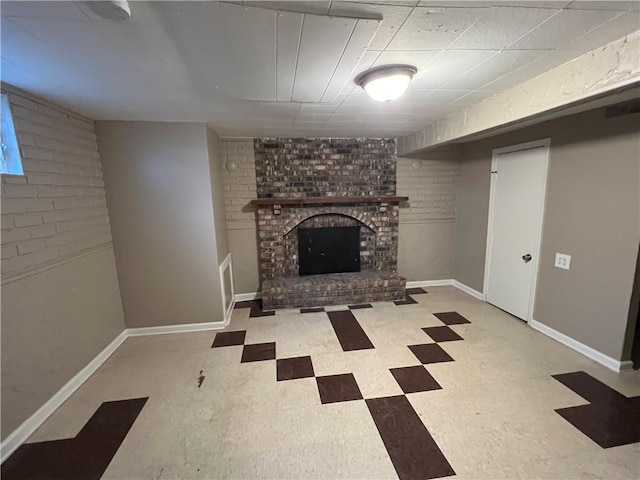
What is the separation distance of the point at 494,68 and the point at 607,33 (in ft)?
1.55

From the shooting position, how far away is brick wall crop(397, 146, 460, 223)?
4.16 meters

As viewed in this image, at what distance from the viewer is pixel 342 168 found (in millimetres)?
3982

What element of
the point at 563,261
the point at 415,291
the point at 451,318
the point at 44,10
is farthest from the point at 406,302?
the point at 44,10

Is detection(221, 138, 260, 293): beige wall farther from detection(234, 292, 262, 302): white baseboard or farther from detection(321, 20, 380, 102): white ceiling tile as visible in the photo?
detection(321, 20, 380, 102): white ceiling tile

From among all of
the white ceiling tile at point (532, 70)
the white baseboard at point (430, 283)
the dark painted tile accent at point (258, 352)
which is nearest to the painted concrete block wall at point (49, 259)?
the dark painted tile accent at point (258, 352)

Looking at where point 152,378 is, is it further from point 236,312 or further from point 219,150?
point 219,150

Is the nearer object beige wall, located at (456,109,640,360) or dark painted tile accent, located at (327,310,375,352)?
beige wall, located at (456,109,640,360)

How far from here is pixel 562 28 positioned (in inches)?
49.6

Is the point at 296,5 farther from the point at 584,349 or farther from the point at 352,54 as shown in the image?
the point at 584,349

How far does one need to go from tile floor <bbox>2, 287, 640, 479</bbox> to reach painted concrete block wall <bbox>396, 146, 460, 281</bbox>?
154 centimetres

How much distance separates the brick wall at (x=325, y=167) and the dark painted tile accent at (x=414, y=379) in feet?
8.13

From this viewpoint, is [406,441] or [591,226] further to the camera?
[591,226]

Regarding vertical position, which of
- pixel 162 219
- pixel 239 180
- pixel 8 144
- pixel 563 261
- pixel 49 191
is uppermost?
pixel 8 144

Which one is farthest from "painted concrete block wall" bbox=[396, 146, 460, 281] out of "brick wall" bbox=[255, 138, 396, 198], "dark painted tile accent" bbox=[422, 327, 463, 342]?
"dark painted tile accent" bbox=[422, 327, 463, 342]
